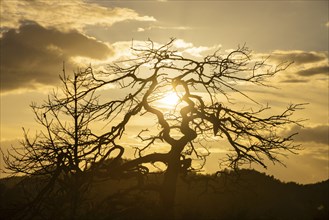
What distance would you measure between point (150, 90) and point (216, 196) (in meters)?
12.0

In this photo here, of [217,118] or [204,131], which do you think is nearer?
[217,118]

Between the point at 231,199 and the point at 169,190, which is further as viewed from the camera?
the point at 231,199

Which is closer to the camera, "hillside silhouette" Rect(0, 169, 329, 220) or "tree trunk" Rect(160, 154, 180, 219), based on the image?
"tree trunk" Rect(160, 154, 180, 219)

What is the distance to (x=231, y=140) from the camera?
15680 mm

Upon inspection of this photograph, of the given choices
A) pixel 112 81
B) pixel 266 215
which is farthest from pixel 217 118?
pixel 266 215

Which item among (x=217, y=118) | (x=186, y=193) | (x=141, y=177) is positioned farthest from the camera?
(x=186, y=193)

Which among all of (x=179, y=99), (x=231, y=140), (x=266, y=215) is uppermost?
(x=179, y=99)

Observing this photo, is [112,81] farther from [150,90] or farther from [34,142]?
[34,142]

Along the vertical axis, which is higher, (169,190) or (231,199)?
(231,199)

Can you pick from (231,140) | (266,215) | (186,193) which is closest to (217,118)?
(231,140)

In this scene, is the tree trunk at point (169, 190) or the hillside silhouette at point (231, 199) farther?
the hillside silhouette at point (231, 199)

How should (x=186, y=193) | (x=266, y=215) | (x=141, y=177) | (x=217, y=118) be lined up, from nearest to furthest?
1. (x=217, y=118)
2. (x=141, y=177)
3. (x=266, y=215)
4. (x=186, y=193)

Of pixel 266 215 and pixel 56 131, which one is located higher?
pixel 56 131

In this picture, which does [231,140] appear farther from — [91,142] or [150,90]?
[91,142]
